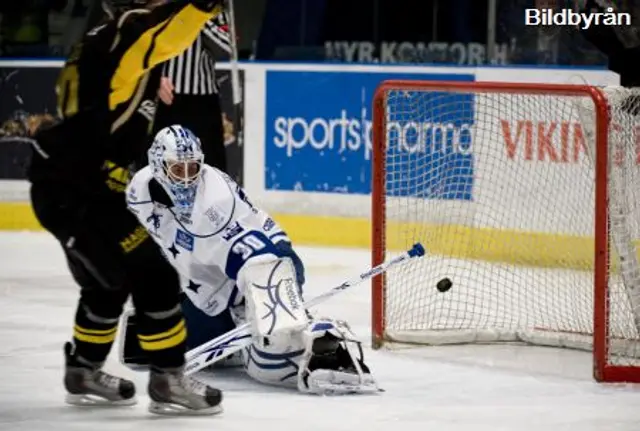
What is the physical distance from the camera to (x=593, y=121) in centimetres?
545

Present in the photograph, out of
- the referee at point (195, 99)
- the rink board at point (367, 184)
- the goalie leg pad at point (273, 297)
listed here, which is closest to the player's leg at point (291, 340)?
the goalie leg pad at point (273, 297)

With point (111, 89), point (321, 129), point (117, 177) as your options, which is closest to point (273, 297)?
point (117, 177)

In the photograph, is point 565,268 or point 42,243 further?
point 42,243

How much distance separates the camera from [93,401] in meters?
4.51

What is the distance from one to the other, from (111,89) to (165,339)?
619 millimetres

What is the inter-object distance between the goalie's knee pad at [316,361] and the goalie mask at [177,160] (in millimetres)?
481

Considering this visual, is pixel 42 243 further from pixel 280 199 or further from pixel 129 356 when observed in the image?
pixel 129 356

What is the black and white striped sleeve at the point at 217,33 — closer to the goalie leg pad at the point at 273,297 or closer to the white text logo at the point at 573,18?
the white text logo at the point at 573,18

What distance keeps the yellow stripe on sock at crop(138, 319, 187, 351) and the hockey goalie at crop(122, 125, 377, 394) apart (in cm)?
27

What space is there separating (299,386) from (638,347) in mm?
1073

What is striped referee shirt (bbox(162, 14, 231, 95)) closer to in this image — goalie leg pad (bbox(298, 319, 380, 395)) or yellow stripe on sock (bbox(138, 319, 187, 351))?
goalie leg pad (bbox(298, 319, 380, 395))

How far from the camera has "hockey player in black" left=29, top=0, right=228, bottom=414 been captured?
13.8ft

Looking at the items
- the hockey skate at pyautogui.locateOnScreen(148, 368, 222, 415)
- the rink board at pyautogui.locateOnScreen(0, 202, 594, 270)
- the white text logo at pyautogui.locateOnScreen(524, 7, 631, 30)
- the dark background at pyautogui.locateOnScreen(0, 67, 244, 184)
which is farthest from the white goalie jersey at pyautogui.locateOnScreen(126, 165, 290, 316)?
the dark background at pyautogui.locateOnScreen(0, 67, 244, 184)

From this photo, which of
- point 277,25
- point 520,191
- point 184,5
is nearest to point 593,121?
point 520,191
